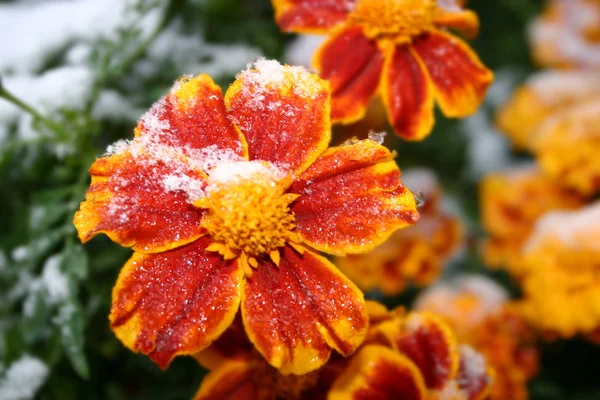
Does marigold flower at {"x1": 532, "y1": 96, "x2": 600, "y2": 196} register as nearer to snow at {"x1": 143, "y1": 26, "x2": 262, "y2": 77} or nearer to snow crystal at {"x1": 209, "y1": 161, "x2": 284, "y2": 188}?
snow at {"x1": 143, "y1": 26, "x2": 262, "y2": 77}

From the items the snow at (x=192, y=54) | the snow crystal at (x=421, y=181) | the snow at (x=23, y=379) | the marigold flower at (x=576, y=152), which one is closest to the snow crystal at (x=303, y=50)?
the snow at (x=192, y=54)

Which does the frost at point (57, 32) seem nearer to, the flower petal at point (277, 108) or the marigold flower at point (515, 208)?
the flower petal at point (277, 108)

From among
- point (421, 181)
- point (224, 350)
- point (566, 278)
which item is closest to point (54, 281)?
point (224, 350)

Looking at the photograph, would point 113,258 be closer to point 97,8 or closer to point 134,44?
point 134,44

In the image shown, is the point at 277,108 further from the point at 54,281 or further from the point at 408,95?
the point at 54,281

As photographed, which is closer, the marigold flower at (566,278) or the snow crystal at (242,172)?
the snow crystal at (242,172)
